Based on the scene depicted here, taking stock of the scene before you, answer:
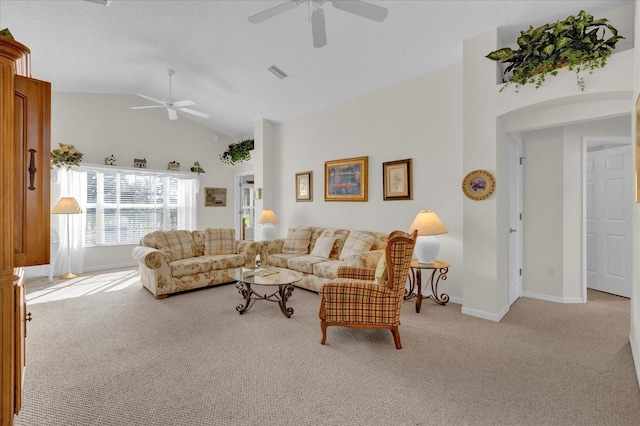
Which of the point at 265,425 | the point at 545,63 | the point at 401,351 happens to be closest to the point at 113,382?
the point at 265,425

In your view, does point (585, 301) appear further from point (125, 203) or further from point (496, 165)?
point (125, 203)

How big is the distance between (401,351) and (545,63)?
296cm

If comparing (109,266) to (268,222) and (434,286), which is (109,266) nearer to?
(268,222)

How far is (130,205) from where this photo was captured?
668 cm

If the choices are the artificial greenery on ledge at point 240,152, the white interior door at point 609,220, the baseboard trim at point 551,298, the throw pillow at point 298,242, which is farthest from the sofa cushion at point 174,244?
the white interior door at point 609,220

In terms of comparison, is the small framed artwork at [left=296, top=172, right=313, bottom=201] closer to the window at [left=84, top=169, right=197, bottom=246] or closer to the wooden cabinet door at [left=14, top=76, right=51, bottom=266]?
the window at [left=84, top=169, right=197, bottom=246]

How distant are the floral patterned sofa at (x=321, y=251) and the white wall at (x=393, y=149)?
0.37 m

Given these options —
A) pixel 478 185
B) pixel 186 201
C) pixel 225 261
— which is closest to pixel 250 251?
pixel 225 261

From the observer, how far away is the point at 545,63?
290 centimetres

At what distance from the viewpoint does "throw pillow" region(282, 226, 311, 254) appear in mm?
5293

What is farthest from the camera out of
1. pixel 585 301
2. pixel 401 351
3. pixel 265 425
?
pixel 585 301

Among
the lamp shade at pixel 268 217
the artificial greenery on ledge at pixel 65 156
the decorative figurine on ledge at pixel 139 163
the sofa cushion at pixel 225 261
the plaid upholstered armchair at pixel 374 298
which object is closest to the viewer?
the plaid upholstered armchair at pixel 374 298

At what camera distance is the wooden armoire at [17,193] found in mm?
1413

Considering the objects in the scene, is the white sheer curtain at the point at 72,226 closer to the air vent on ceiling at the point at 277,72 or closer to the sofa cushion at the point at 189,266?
the sofa cushion at the point at 189,266
